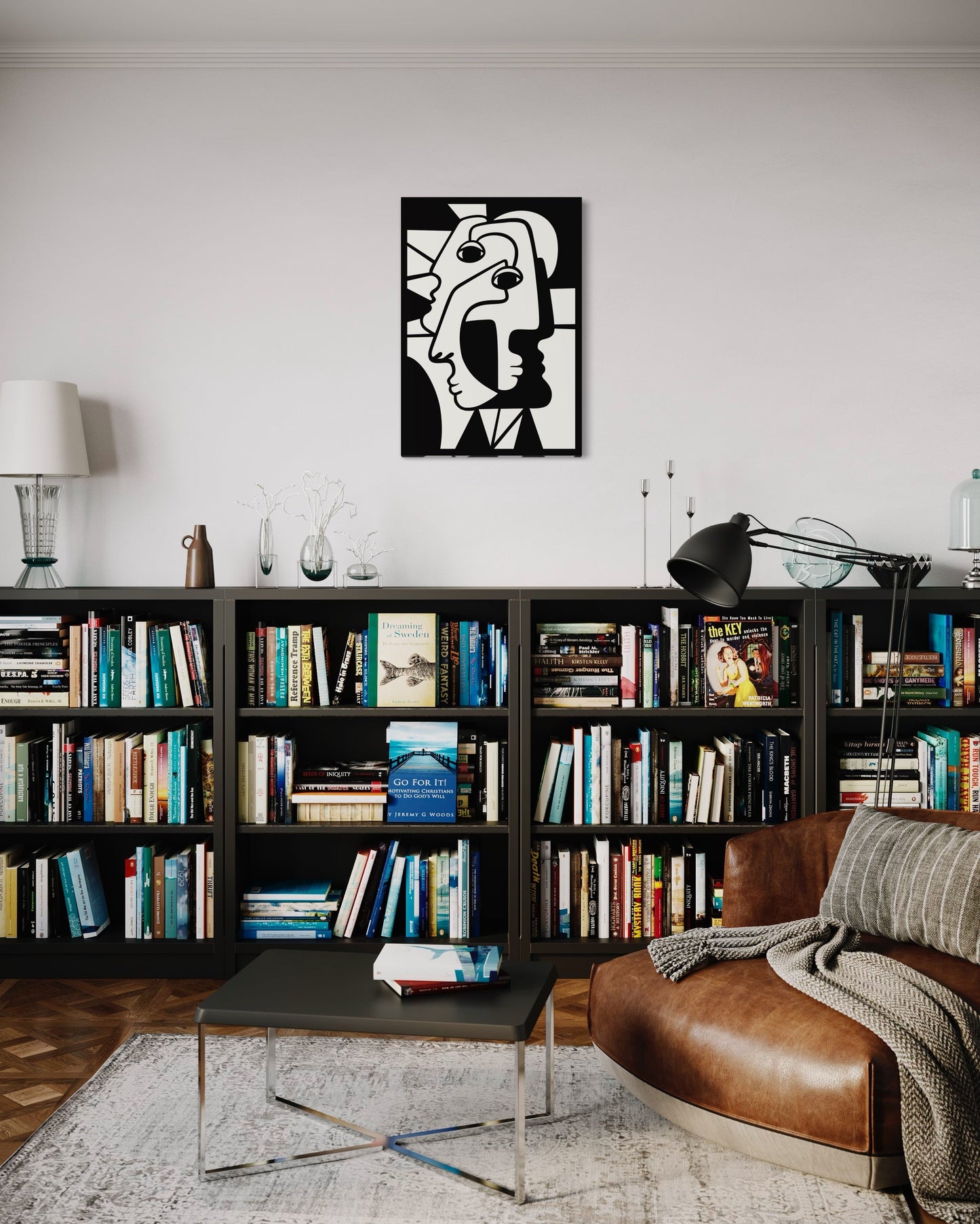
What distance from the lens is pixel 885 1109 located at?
1.87 m

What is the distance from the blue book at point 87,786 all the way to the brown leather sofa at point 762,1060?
5.54 ft

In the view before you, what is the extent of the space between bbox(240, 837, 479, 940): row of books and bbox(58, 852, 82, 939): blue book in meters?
0.52

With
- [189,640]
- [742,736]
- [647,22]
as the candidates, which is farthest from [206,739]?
[647,22]

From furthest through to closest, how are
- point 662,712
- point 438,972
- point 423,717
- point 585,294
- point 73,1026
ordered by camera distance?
point 585,294, point 423,717, point 662,712, point 73,1026, point 438,972

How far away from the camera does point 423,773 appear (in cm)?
312

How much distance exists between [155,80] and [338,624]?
1909 mm

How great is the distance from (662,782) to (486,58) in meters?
2.42

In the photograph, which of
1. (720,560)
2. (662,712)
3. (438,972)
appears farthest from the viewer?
(662,712)

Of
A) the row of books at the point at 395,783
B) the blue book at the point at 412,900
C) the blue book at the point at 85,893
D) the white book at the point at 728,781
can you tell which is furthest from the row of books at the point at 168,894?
the white book at the point at 728,781

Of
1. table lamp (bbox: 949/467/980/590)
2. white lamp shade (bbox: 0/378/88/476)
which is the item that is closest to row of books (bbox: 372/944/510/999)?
white lamp shade (bbox: 0/378/88/476)

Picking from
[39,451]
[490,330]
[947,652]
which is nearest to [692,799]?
[947,652]

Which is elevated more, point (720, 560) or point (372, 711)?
point (720, 560)

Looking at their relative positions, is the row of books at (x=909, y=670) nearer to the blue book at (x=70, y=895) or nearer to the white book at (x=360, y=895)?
the white book at (x=360, y=895)

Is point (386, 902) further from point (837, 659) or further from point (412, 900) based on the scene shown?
point (837, 659)
